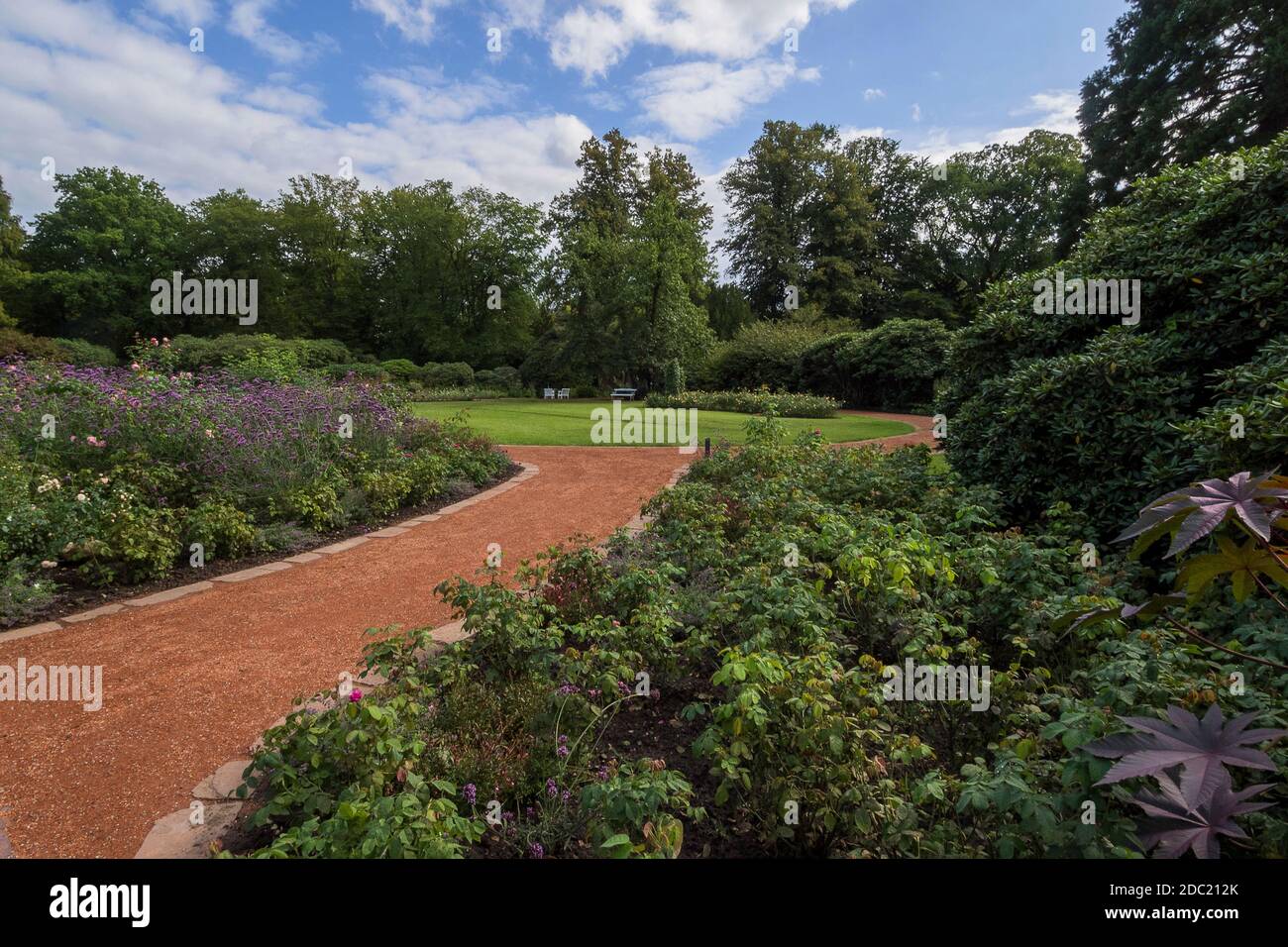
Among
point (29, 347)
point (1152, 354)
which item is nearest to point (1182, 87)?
point (1152, 354)

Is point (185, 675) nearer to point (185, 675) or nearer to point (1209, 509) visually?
point (185, 675)

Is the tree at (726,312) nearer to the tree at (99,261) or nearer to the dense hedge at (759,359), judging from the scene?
the dense hedge at (759,359)

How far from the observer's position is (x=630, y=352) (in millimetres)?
26328

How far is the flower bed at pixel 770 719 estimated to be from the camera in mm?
1696

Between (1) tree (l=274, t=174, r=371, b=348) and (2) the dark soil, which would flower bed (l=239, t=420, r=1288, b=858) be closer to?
(2) the dark soil

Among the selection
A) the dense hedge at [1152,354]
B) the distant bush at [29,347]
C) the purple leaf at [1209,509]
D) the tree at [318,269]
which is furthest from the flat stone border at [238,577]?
the tree at [318,269]

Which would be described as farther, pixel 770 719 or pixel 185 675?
pixel 185 675

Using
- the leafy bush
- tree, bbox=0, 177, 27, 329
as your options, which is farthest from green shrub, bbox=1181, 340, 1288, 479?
tree, bbox=0, 177, 27, 329

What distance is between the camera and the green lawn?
523 inches

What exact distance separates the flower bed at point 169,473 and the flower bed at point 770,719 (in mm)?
3092

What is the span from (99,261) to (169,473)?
122ft

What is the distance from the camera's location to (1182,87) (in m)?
19.8

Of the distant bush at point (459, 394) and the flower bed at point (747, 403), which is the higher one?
the distant bush at point (459, 394)
